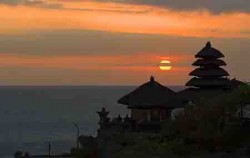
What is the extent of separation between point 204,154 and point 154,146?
A: 1762 millimetres

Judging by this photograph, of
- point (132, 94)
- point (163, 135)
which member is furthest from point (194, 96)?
point (163, 135)

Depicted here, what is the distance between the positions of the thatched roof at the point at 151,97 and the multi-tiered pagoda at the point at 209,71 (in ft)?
4.97

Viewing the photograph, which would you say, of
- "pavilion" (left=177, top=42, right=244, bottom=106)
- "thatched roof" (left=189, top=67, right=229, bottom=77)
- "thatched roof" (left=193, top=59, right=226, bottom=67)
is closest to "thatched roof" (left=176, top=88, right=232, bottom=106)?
"pavilion" (left=177, top=42, right=244, bottom=106)

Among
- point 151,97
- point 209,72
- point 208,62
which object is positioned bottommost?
point 151,97

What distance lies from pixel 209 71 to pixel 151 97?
9.20 feet

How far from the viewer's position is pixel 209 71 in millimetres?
31234

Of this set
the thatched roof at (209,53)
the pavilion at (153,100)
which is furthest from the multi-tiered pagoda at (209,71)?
the pavilion at (153,100)

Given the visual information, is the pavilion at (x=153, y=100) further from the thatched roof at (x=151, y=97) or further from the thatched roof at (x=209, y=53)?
the thatched roof at (x=209, y=53)

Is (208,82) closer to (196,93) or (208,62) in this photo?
(196,93)

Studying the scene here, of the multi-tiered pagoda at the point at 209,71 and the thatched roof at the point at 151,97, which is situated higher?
the multi-tiered pagoda at the point at 209,71

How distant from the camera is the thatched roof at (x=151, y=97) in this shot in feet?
105

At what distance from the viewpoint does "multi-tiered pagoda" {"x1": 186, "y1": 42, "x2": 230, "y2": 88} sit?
30.8 metres

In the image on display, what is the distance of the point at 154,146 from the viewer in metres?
21.5

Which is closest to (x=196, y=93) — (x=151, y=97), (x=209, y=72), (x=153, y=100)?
(x=209, y=72)
